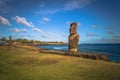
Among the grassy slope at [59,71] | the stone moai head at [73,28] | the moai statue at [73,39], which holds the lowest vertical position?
the grassy slope at [59,71]

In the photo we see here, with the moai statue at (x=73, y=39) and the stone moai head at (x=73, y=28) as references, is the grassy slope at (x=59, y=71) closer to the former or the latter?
the moai statue at (x=73, y=39)

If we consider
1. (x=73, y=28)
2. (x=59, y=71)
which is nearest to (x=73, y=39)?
(x=73, y=28)

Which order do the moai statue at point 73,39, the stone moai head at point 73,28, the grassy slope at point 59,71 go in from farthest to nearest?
1. the stone moai head at point 73,28
2. the moai statue at point 73,39
3. the grassy slope at point 59,71

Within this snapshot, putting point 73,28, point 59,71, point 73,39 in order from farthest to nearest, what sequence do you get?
point 73,28, point 73,39, point 59,71

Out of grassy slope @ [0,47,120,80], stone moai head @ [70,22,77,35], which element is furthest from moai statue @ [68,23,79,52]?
grassy slope @ [0,47,120,80]

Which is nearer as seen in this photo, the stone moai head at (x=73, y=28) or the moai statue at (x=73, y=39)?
the moai statue at (x=73, y=39)

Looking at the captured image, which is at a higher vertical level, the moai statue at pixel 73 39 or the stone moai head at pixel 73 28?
the stone moai head at pixel 73 28

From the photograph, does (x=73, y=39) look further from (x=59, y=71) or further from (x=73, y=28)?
(x=59, y=71)

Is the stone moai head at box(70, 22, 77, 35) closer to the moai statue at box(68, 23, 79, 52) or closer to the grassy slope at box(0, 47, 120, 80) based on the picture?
the moai statue at box(68, 23, 79, 52)

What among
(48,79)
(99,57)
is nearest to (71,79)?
(48,79)

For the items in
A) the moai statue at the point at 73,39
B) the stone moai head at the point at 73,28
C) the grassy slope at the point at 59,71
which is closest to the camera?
the grassy slope at the point at 59,71

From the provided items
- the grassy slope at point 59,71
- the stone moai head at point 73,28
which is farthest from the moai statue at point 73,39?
the grassy slope at point 59,71

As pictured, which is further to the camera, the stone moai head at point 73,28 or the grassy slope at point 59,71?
the stone moai head at point 73,28

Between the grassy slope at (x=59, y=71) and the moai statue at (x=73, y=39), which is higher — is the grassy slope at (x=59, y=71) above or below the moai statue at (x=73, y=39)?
below
